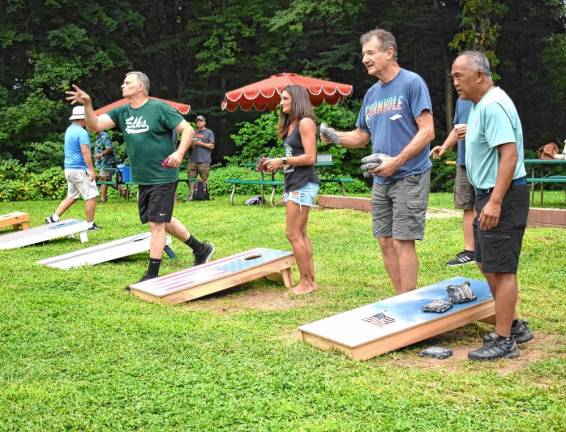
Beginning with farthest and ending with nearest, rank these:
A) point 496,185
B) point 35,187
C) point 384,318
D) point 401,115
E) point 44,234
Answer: point 35,187
point 44,234
point 401,115
point 384,318
point 496,185

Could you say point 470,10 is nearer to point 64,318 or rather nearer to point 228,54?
point 228,54

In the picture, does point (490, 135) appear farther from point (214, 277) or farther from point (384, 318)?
point (214, 277)

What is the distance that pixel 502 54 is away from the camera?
25500mm

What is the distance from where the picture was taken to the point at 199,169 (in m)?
17.1

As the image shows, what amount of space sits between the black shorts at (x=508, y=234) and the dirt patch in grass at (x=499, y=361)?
55 cm

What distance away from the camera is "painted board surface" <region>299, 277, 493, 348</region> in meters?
4.39

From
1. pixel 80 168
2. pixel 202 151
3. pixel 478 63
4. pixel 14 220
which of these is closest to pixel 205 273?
pixel 478 63

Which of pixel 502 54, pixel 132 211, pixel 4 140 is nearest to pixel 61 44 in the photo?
pixel 4 140

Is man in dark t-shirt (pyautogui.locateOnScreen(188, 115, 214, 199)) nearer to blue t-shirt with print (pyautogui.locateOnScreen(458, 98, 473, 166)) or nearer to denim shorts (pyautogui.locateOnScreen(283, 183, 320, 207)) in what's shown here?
blue t-shirt with print (pyautogui.locateOnScreen(458, 98, 473, 166))

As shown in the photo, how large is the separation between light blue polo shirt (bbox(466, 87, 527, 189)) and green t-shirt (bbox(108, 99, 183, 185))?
10.7 ft

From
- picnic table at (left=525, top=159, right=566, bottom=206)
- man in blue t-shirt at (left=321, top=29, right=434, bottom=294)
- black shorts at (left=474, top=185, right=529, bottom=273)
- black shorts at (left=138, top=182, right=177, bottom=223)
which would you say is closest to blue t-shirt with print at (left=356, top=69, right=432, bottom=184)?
man in blue t-shirt at (left=321, top=29, right=434, bottom=294)

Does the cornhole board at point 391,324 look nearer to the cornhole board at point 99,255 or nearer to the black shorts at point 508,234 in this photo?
the black shorts at point 508,234

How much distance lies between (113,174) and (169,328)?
46.3ft

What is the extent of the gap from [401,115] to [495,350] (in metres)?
1.75
